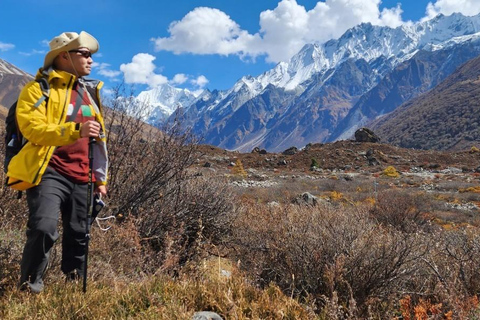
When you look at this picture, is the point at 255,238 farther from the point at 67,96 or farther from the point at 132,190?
the point at 67,96

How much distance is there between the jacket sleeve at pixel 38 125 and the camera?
2434mm

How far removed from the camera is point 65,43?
2.81 metres

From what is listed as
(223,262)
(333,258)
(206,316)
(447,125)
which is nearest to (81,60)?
(206,316)

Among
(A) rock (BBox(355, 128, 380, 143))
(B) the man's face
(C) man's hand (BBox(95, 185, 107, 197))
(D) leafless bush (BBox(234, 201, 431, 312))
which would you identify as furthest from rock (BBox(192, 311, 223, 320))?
(A) rock (BBox(355, 128, 380, 143))

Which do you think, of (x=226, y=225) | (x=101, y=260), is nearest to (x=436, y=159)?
(x=226, y=225)

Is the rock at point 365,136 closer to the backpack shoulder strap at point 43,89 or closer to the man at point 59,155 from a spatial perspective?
the man at point 59,155

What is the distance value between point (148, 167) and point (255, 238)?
5.61 ft

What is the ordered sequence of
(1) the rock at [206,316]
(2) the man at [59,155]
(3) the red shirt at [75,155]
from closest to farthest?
(1) the rock at [206,316] → (2) the man at [59,155] → (3) the red shirt at [75,155]

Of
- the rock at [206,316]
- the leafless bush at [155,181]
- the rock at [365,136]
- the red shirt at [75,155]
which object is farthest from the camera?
the rock at [365,136]

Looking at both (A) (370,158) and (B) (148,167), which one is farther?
(A) (370,158)

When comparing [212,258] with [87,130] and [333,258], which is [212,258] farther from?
[87,130]

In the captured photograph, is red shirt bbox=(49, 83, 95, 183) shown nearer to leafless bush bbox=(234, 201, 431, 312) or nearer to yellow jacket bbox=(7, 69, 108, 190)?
yellow jacket bbox=(7, 69, 108, 190)

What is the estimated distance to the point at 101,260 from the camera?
3.33m

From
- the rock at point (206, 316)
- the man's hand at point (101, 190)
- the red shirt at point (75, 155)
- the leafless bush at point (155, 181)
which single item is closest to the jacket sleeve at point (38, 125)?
the red shirt at point (75, 155)
